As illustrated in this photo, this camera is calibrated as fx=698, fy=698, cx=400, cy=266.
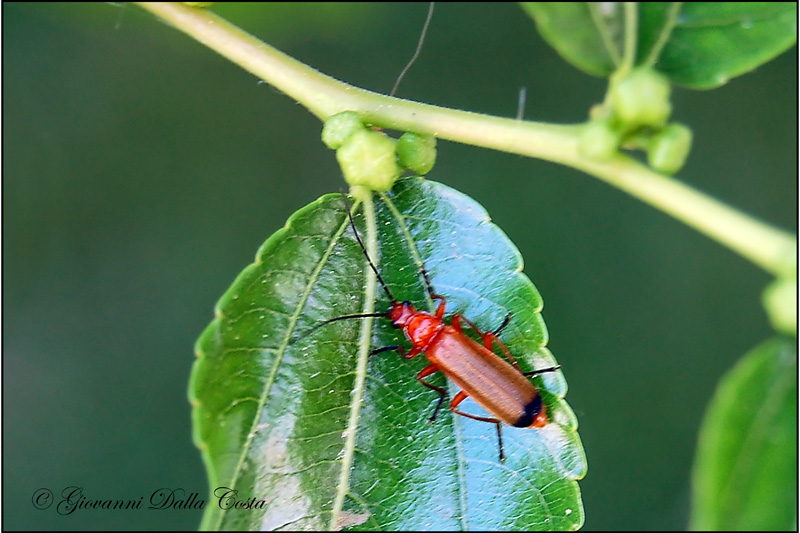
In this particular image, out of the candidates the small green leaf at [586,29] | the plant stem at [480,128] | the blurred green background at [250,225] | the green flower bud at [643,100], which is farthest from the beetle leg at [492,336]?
the blurred green background at [250,225]

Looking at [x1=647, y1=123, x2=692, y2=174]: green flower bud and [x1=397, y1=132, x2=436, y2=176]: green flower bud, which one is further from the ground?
[x1=647, y1=123, x2=692, y2=174]: green flower bud

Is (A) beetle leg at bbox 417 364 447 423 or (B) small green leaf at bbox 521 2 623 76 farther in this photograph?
(B) small green leaf at bbox 521 2 623 76

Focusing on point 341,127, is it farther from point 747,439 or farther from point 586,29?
point 747,439

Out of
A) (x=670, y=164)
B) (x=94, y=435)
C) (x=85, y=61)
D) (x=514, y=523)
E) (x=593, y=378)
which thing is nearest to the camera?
(x=670, y=164)

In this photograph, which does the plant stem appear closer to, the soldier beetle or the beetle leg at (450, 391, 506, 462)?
the soldier beetle

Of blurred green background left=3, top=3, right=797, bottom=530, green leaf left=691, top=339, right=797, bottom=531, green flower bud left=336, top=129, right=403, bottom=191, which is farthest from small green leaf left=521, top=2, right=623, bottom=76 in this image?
Answer: blurred green background left=3, top=3, right=797, bottom=530

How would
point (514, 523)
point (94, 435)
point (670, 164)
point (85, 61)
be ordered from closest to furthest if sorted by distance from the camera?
point (670, 164), point (514, 523), point (85, 61), point (94, 435)

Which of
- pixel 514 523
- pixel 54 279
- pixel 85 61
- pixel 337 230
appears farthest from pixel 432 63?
pixel 514 523

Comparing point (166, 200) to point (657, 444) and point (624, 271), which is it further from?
point (657, 444)
